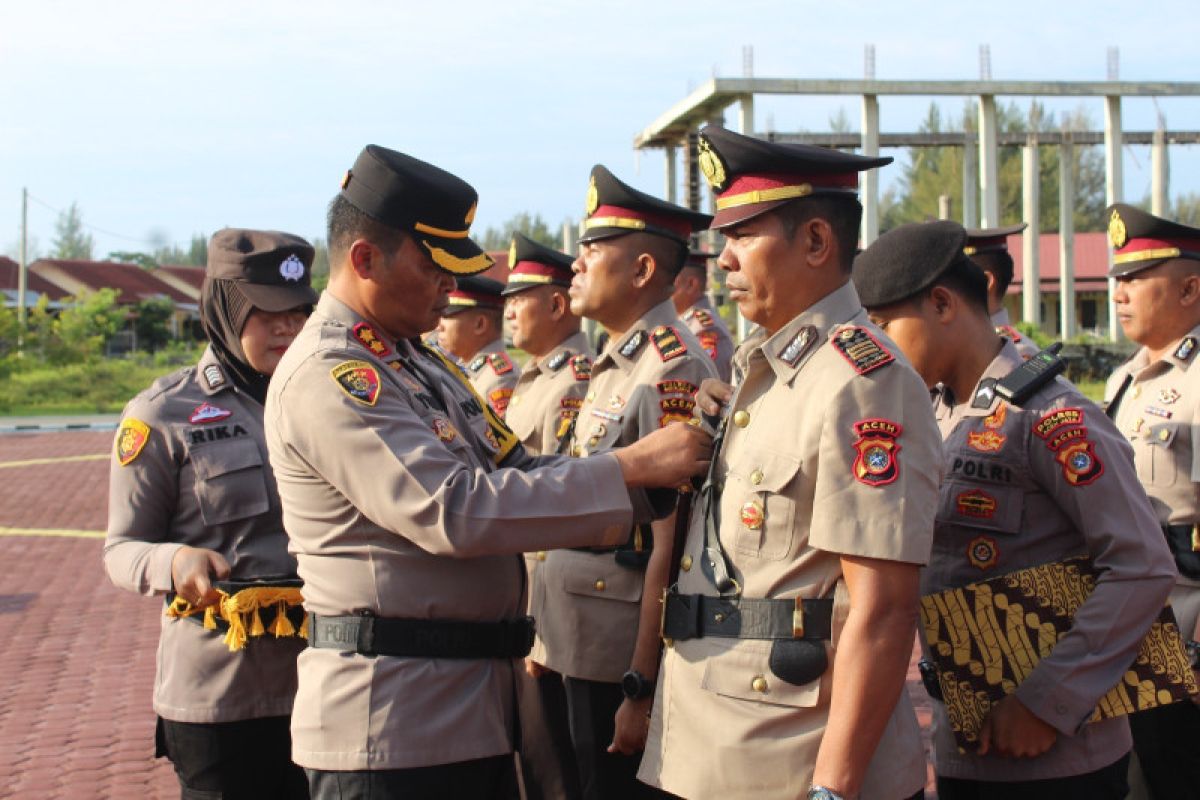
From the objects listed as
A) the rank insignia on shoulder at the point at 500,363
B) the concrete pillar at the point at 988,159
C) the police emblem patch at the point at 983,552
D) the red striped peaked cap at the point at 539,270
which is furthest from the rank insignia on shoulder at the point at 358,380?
the concrete pillar at the point at 988,159

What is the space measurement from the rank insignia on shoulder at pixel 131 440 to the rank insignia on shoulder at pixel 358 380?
1.14 metres

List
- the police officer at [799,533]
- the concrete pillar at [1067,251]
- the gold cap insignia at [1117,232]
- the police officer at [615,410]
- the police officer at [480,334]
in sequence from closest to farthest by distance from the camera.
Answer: the police officer at [799,533], the police officer at [615,410], the gold cap insignia at [1117,232], the police officer at [480,334], the concrete pillar at [1067,251]

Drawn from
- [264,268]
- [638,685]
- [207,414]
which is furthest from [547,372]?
[638,685]

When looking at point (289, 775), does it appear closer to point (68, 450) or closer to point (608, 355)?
point (608, 355)

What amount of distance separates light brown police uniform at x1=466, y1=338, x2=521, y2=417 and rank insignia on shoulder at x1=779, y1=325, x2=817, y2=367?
4620mm

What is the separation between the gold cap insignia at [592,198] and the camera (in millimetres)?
4762

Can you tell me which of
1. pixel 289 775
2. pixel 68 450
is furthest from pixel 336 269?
pixel 68 450

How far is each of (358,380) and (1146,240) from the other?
3.43 meters

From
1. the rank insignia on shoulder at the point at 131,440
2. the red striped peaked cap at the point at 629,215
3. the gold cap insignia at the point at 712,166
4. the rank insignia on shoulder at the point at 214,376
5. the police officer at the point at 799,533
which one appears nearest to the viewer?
the police officer at the point at 799,533

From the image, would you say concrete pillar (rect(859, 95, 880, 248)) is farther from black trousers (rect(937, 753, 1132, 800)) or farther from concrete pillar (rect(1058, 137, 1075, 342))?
black trousers (rect(937, 753, 1132, 800))

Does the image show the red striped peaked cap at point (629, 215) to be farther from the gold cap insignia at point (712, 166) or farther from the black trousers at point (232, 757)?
the black trousers at point (232, 757)

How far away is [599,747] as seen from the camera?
13.6 ft

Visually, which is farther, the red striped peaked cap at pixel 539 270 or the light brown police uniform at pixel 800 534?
the red striped peaked cap at pixel 539 270

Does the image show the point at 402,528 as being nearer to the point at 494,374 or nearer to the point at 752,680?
the point at 752,680
